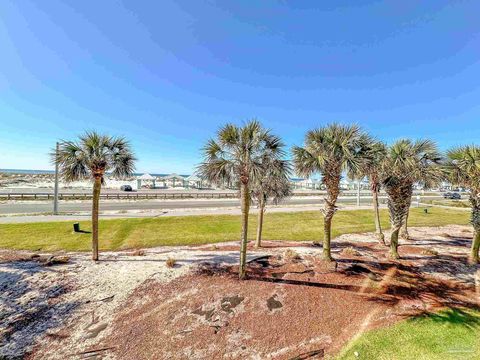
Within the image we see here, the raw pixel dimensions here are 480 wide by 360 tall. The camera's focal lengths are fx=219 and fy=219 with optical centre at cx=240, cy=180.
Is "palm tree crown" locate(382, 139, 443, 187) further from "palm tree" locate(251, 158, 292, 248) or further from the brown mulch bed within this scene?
"palm tree" locate(251, 158, 292, 248)

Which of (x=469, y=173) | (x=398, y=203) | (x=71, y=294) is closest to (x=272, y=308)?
(x=71, y=294)

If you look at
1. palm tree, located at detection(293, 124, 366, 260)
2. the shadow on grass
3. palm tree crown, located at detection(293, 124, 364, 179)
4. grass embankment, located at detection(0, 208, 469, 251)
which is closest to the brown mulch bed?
the shadow on grass

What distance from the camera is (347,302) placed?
Result: 327 inches

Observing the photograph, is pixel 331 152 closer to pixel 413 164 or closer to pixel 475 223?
pixel 413 164

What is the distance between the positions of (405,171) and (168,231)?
54.1 ft

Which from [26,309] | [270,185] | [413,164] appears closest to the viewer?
[26,309]

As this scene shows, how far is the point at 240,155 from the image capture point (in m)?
8.77

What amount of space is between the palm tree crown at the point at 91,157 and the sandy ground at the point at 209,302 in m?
4.36

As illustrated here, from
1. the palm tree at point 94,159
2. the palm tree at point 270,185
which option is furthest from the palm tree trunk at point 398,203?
the palm tree at point 94,159

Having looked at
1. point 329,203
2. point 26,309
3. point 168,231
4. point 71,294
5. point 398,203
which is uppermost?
point 329,203

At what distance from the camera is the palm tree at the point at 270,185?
29.1 feet

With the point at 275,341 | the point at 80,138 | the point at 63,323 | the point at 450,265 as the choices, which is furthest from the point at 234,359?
the point at 450,265

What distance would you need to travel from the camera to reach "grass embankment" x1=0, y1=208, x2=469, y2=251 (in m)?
14.5

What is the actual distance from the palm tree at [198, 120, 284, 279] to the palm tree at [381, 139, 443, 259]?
6.94 m
